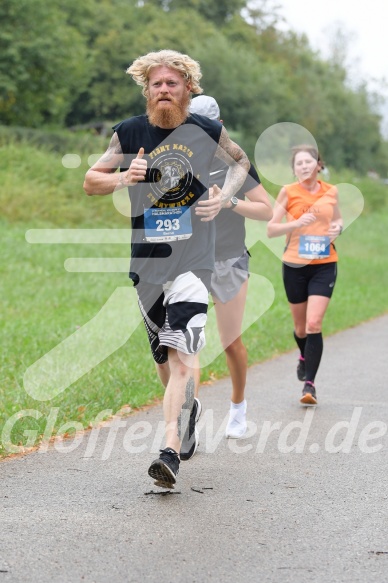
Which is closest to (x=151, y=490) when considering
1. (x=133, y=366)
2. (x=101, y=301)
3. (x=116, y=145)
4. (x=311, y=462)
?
(x=311, y=462)

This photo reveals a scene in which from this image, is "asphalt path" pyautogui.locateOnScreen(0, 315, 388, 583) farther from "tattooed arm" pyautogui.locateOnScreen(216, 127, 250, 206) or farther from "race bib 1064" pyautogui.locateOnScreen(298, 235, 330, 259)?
"tattooed arm" pyautogui.locateOnScreen(216, 127, 250, 206)

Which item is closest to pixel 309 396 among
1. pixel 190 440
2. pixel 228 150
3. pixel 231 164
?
pixel 190 440

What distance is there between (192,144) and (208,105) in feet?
2.98

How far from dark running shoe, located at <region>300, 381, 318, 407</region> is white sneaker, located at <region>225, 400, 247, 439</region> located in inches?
48.6

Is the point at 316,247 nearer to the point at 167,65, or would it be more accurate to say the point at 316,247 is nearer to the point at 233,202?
the point at 233,202

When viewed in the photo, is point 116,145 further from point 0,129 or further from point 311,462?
point 0,129

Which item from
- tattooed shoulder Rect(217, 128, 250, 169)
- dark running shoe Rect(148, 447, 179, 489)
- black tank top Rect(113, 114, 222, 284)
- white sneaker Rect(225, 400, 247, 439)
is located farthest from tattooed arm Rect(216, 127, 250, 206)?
white sneaker Rect(225, 400, 247, 439)

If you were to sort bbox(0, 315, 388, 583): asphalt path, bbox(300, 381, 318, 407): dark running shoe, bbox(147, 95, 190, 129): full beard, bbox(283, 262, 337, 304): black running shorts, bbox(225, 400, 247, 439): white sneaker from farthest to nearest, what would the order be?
bbox(283, 262, 337, 304): black running shorts < bbox(300, 381, 318, 407): dark running shoe < bbox(225, 400, 247, 439): white sneaker < bbox(147, 95, 190, 129): full beard < bbox(0, 315, 388, 583): asphalt path

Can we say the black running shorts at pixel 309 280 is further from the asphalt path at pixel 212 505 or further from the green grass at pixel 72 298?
the green grass at pixel 72 298

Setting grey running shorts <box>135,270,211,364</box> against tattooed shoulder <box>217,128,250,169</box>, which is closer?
grey running shorts <box>135,270,211,364</box>

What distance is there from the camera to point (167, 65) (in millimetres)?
5371

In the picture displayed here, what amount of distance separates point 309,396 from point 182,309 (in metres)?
2.92

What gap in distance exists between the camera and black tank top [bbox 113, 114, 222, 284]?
5.30m

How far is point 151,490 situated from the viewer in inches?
207
